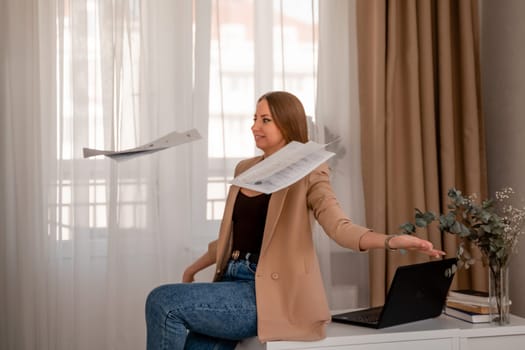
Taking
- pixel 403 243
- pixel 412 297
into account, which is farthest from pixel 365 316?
pixel 403 243

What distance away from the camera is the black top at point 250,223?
6.47ft

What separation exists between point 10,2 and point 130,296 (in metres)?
1.20

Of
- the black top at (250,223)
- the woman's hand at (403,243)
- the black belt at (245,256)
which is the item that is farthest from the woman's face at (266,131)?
the woman's hand at (403,243)

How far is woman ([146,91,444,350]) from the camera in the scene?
70.7 inches

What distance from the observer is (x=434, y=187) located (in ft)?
9.44

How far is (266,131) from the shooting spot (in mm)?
2031

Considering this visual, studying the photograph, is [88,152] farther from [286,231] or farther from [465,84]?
[465,84]

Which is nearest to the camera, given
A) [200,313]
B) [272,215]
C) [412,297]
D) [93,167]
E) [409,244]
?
[409,244]

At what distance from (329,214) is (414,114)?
1184mm

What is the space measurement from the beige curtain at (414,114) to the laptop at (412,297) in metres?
0.66

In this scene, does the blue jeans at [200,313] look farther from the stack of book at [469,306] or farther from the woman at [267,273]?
the stack of book at [469,306]

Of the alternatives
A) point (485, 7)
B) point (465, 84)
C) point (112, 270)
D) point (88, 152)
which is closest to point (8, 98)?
point (112, 270)

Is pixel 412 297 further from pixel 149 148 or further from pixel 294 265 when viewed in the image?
pixel 149 148

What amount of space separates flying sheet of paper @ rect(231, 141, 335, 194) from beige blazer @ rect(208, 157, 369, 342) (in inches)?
5.5
